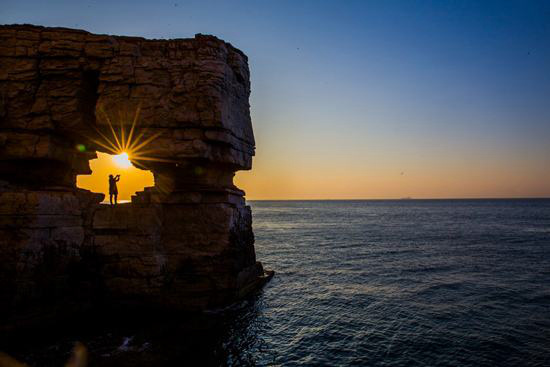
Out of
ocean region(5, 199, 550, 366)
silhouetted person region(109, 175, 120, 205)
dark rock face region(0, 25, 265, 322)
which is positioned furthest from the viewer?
silhouetted person region(109, 175, 120, 205)

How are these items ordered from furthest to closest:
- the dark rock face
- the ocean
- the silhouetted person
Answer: the silhouetted person, the dark rock face, the ocean

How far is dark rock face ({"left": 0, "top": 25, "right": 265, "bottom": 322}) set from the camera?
17219mm

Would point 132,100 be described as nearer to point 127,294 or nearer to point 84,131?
point 84,131

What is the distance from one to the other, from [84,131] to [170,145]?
4.85 m

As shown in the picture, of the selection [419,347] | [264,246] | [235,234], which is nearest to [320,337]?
[419,347]

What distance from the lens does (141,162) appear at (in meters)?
20.1

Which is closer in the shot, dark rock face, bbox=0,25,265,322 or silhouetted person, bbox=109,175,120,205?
dark rock face, bbox=0,25,265,322

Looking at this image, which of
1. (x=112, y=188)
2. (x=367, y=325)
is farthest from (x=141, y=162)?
(x=367, y=325)

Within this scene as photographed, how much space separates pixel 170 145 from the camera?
18203 millimetres

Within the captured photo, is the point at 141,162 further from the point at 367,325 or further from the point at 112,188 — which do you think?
the point at 367,325

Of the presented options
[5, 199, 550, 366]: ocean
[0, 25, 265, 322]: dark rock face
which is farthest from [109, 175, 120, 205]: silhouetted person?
[5, 199, 550, 366]: ocean

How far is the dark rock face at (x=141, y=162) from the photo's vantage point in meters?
17.2

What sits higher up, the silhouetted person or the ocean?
the silhouetted person

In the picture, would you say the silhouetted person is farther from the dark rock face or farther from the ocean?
the ocean
